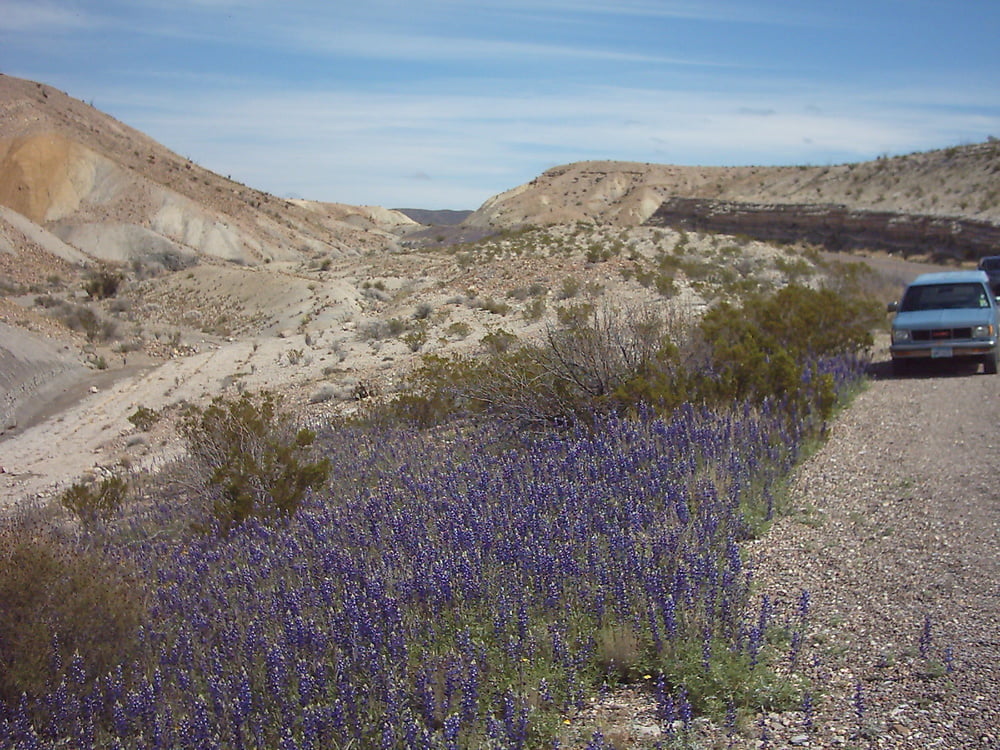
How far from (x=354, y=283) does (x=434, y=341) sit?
16.0 metres

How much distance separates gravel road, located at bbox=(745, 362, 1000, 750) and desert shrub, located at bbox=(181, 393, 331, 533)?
420 centimetres

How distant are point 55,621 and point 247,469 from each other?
11.6 ft

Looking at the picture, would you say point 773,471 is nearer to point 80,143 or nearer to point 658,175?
point 80,143

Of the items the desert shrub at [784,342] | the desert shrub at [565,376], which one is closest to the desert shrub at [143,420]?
the desert shrub at [565,376]

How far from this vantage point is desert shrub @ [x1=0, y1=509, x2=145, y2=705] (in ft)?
14.9

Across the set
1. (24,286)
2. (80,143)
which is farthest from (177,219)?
(24,286)

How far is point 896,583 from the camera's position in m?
5.45

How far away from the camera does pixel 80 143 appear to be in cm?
6303

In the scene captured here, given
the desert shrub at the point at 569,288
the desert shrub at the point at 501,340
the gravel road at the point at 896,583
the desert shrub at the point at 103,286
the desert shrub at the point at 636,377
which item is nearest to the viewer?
the gravel road at the point at 896,583

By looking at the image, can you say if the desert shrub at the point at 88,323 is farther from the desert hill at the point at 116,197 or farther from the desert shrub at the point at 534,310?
the desert hill at the point at 116,197

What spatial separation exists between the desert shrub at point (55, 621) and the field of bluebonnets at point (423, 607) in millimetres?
13

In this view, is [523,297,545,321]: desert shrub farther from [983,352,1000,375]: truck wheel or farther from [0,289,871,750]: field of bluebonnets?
[0,289,871,750]: field of bluebonnets

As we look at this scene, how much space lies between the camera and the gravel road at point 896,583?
395 centimetres

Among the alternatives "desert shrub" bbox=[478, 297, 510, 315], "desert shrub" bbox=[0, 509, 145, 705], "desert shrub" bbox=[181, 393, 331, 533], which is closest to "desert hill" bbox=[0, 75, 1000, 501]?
"desert shrub" bbox=[478, 297, 510, 315]
